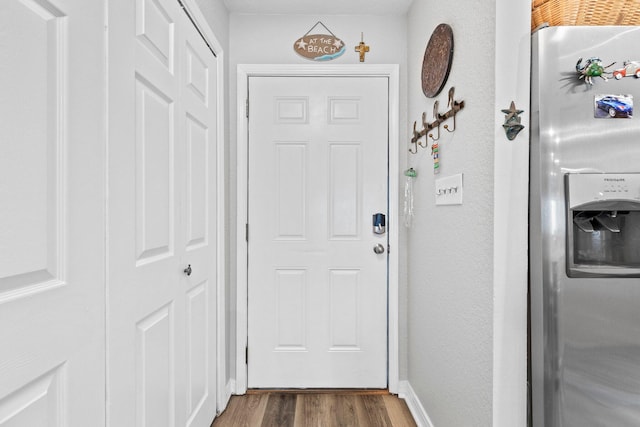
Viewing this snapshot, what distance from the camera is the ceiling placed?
7.06 feet

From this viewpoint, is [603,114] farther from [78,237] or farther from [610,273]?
[78,237]

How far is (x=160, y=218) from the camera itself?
1.32 metres

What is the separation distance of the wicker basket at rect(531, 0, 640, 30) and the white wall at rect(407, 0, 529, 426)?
0.10m

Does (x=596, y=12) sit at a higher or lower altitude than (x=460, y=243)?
higher

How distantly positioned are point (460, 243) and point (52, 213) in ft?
4.49

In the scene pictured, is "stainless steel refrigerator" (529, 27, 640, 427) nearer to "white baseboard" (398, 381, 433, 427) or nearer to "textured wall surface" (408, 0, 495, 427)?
"textured wall surface" (408, 0, 495, 427)

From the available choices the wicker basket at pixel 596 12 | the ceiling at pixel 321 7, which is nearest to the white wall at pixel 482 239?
the wicker basket at pixel 596 12

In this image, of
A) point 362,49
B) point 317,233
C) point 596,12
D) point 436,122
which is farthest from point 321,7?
point 596,12

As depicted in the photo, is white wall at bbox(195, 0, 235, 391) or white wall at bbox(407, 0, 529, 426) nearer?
white wall at bbox(407, 0, 529, 426)

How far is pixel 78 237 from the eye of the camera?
85cm

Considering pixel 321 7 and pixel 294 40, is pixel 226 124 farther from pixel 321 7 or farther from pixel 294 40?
pixel 321 7

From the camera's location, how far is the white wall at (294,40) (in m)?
2.28

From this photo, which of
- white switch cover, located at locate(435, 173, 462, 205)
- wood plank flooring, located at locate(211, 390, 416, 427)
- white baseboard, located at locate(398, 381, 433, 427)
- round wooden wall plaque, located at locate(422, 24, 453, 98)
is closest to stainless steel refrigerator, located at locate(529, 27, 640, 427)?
white switch cover, located at locate(435, 173, 462, 205)

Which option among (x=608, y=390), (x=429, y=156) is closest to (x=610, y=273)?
(x=608, y=390)
